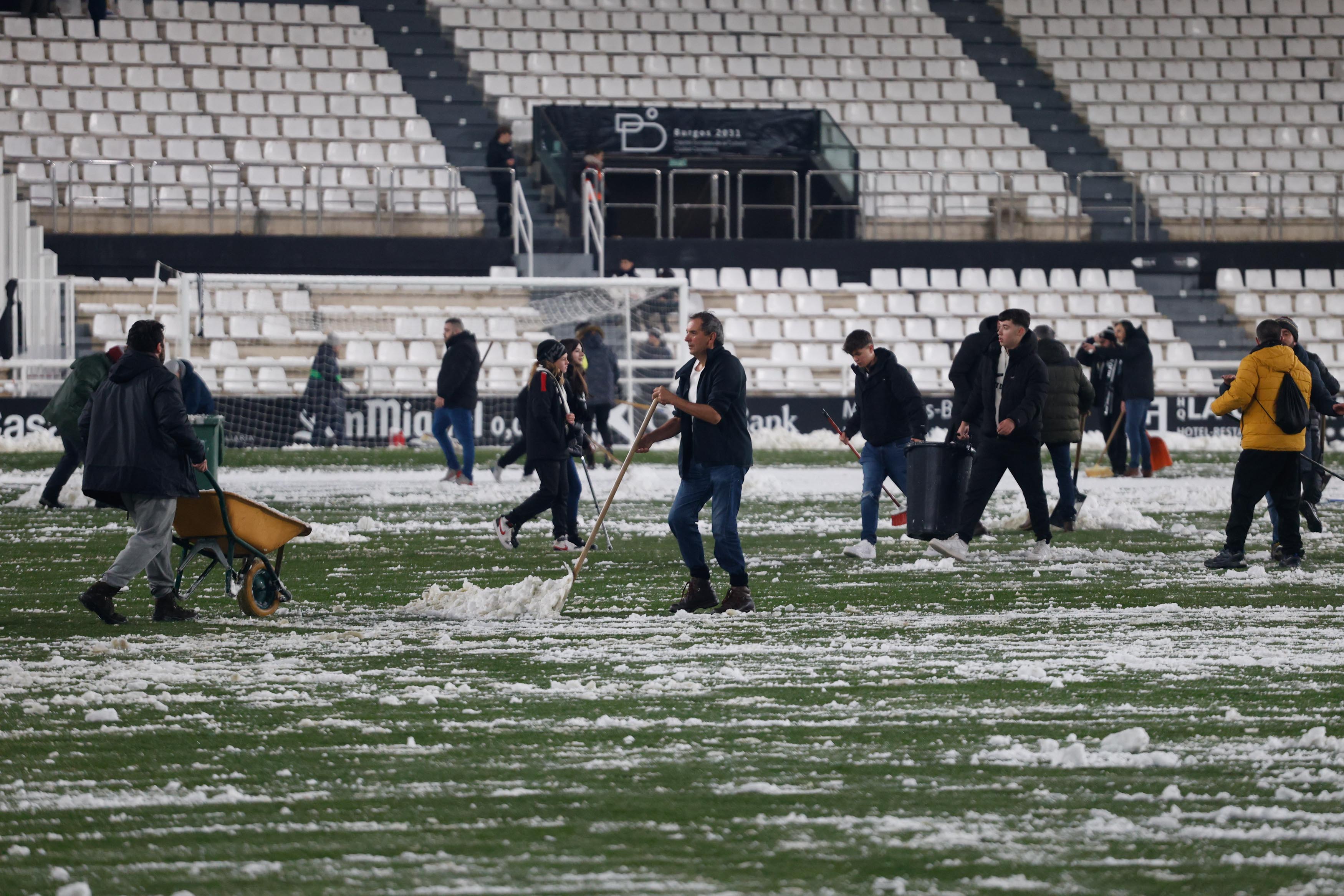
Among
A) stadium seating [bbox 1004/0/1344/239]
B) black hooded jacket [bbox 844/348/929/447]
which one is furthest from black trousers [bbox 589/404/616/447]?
stadium seating [bbox 1004/0/1344/239]

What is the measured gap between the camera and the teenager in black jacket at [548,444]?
12.4 meters

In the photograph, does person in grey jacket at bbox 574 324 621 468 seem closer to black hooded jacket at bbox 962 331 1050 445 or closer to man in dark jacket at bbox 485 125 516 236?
man in dark jacket at bbox 485 125 516 236

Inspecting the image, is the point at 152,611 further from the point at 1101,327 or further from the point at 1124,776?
the point at 1101,327

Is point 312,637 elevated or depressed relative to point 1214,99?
depressed

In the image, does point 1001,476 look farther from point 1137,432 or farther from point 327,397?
point 327,397

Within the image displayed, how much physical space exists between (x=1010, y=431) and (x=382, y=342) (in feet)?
58.6

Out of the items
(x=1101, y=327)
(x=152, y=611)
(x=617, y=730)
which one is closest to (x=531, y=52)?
(x=1101, y=327)

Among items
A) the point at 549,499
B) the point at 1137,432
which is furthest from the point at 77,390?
the point at 1137,432

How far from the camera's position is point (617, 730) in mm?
5785

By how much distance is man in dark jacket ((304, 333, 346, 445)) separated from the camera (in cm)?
2492

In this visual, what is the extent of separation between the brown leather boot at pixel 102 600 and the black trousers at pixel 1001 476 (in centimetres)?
583

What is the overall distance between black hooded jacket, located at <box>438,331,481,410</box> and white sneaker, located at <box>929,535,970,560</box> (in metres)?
8.78

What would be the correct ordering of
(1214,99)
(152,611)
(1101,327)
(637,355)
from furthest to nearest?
1. (1214,99)
2. (1101,327)
3. (637,355)
4. (152,611)

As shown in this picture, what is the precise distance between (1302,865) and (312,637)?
507cm
